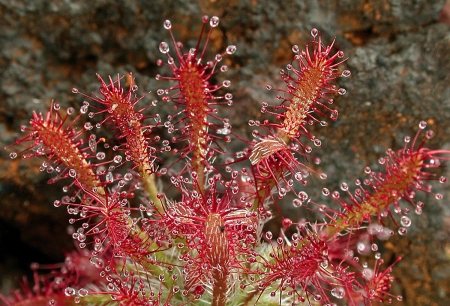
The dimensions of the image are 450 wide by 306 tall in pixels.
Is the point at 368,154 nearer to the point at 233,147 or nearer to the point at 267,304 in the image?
the point at 233,147

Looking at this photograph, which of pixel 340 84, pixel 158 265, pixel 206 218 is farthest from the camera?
pixel 340 84

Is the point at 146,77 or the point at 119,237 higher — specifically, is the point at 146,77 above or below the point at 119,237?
above

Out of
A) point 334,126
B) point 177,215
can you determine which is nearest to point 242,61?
point 334,126

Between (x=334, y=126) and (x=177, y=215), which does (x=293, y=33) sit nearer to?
(x=334, y=126)

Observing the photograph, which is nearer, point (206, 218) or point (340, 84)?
point (206, 218)

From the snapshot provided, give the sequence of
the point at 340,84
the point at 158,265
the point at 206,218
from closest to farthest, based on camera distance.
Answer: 1. the point at 206,218
2. the point at 158,265
3. the point at 340,84

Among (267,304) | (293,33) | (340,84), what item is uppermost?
(293,33)

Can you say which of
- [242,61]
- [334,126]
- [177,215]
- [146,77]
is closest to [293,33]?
[242,61]
